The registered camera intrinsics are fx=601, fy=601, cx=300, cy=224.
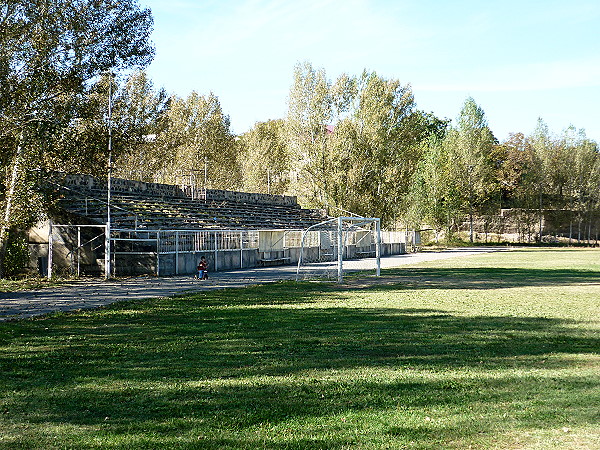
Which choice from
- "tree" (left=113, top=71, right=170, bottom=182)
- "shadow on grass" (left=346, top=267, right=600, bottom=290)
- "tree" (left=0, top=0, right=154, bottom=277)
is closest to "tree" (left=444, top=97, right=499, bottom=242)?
"tree" (left=113, top=71, right=170, bottom=182)

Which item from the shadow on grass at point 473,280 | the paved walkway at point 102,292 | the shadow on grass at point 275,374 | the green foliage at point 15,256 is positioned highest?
the green foliage at point 15,256

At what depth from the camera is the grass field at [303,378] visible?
19.0 ft

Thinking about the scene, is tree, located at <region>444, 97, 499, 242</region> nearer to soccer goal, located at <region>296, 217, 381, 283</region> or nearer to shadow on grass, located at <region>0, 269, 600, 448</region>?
soccer goal, located at <region>296, 217, 381, 283</region>

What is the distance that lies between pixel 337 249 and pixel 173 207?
10.6 meters

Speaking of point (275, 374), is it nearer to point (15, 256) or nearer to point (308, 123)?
point (15, 256)

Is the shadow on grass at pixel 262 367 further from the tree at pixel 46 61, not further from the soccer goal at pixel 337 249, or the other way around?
the soccer goal at pixel 337 249

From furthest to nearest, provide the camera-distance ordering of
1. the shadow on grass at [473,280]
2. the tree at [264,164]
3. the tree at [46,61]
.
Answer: the tree at [264,164] < the shadow on grass at [473,280] < the tree at [46,61]

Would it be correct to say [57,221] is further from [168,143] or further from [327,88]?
[168,143]

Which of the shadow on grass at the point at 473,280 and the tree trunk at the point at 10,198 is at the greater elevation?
the tree trunk at the point at 10,198

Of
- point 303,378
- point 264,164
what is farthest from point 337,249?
point 264,164

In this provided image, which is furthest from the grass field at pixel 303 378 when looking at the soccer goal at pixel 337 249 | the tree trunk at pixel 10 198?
the soccer goal at pixel 337 249

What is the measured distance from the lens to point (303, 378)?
7.96 m

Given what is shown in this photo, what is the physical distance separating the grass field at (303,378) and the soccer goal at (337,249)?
1155 centimetres

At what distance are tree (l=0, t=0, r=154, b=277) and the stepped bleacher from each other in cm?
293
